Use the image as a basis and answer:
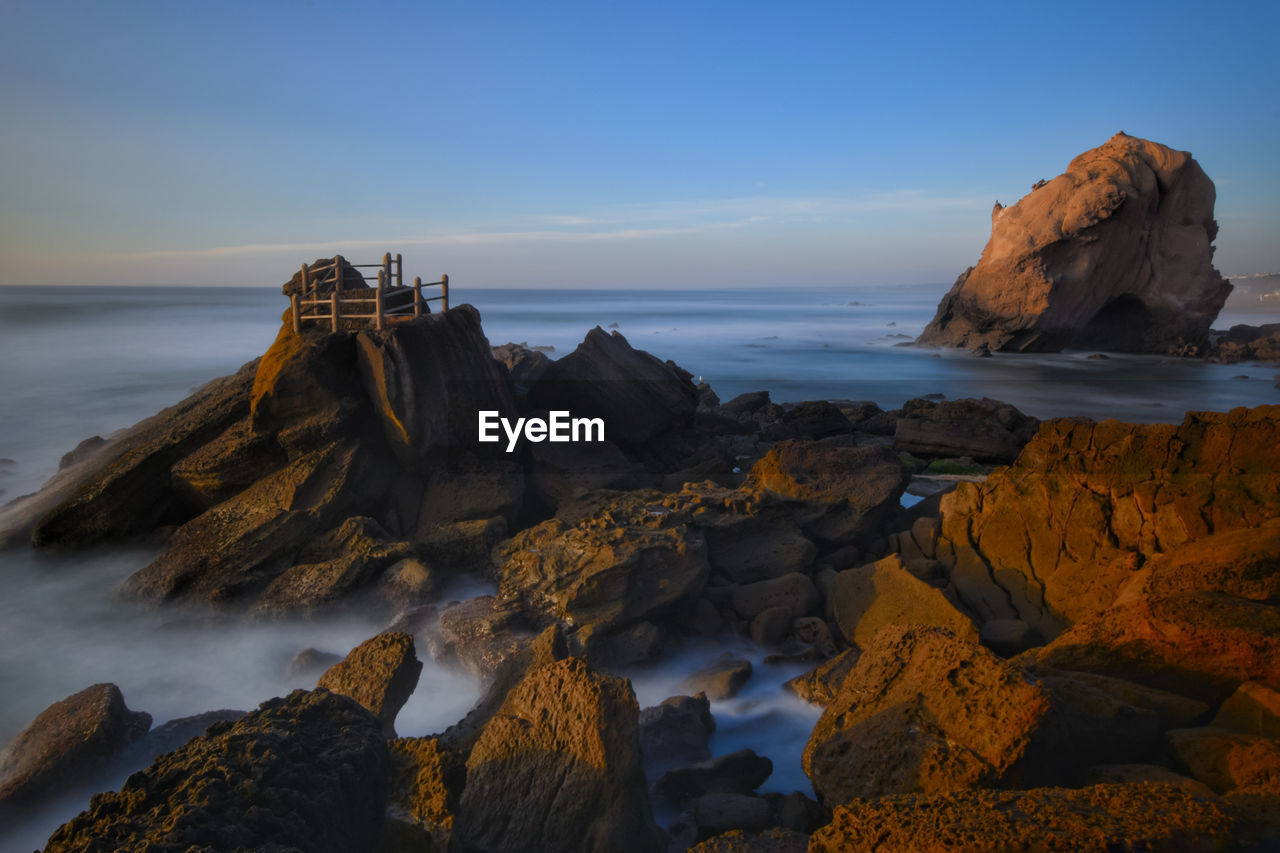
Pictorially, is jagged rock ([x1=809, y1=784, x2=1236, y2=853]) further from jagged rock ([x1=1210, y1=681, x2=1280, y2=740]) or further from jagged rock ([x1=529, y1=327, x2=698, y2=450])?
jagged rock ([x1=529, y1=327, x2=698, y2=450])

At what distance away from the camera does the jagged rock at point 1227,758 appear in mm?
3996

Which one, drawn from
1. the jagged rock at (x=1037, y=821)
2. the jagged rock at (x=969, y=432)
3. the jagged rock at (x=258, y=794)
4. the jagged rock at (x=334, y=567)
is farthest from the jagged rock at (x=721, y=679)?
the jagged rock at (x=969, y=432)

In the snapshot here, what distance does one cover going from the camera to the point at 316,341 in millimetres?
10062

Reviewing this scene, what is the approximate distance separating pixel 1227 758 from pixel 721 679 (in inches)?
150

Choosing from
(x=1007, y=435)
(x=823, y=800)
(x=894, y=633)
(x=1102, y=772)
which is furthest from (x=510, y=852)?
(x=1007, y=435)

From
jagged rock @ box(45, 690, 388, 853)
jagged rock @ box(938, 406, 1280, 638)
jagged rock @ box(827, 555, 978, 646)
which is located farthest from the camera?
jagged rock @ box(827, 555, 978, 646)

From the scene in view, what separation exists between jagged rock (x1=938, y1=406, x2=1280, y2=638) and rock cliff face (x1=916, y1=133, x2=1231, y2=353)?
95.8 feet

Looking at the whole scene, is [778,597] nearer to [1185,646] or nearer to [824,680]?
Answer: [824,680]

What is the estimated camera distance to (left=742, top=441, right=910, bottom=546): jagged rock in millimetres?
9391

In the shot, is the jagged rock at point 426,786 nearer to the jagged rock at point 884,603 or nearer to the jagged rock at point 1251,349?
the jagged rock at point 884,603

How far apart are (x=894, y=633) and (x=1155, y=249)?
37032 millimetres

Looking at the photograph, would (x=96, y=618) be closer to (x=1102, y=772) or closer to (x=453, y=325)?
(x=453, y=325)

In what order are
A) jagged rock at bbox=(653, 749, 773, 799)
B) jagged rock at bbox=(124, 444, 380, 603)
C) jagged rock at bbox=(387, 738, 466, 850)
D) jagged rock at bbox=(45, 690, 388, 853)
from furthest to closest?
jagged rock at bbox=(124, 444, 380, 603) → jagged rock at bbox=(653, 749, 773, 799) → jagged rock at bbox=(387, 738, 466, 850) → jagged rock at bbox=(45, 690, 388, 853)

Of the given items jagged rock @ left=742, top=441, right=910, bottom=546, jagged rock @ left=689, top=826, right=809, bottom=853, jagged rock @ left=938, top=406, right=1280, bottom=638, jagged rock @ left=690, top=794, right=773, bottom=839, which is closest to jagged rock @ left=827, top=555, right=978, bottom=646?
jagged rock @ left=938, top=406, right=1280, bottom=638
